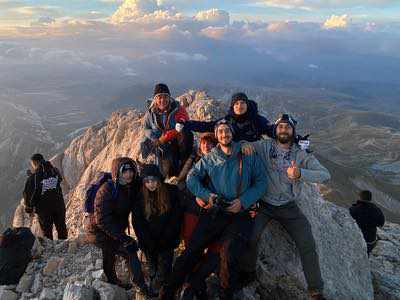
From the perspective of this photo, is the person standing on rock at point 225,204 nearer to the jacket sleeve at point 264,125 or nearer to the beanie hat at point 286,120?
the beanie hat at point 286,120

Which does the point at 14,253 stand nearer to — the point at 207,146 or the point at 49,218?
the point at 49,218

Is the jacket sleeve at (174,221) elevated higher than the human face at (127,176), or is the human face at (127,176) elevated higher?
the human face at (127,176)

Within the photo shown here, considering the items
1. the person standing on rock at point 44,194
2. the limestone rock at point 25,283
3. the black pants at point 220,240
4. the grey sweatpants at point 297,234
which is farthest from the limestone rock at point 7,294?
the grey sweatpants at point 297,234

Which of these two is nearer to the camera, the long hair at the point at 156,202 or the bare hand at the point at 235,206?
the bare hand at the point at 235,206

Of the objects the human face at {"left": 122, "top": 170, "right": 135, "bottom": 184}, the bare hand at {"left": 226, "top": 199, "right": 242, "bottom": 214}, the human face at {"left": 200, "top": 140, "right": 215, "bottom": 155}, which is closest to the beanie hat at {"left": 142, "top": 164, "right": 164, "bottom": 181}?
the human face at {"left": 122, "top": 170, "right": 135, "bottom": 184}

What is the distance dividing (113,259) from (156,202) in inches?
94.7

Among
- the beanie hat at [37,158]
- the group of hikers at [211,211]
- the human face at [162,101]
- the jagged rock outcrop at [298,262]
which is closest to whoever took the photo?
the group of hikers at [211,211]

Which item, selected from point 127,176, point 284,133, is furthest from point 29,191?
point 284,133

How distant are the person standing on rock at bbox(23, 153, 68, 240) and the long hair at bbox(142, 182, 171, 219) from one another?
668 centimetres

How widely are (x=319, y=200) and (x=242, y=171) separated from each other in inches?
222

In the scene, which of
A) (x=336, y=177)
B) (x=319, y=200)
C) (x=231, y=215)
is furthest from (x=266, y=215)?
(x=336, y=177)

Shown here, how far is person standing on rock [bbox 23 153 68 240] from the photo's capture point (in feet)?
45.8

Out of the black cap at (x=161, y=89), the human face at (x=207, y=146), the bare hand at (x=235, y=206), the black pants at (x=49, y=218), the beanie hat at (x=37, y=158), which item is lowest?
the black pants at (x=49, y=218)

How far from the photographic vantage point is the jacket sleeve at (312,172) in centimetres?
909
